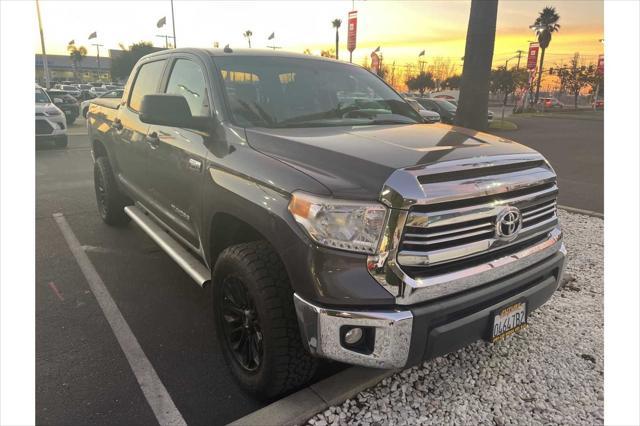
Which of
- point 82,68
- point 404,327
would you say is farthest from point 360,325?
point 82,68

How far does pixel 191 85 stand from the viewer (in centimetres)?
342

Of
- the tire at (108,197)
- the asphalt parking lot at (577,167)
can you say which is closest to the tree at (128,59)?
the asphalt parking lot at (577,167)

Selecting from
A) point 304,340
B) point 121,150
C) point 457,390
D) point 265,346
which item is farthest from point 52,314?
Result: point 457,390

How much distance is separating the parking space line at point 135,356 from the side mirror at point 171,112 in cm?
150

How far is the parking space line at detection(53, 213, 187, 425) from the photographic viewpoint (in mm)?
2523

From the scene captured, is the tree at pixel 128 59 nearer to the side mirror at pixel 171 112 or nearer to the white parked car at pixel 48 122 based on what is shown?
the white parked car at pixel 48 122

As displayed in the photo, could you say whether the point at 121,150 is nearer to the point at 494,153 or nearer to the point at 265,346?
the point at 265,346

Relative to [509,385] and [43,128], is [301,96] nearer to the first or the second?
[509,385]

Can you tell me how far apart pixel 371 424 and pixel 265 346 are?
2.21 feet

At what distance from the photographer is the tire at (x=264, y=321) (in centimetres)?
228

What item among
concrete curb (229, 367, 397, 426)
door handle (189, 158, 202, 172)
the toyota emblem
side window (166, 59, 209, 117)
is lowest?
concrete curb (229, 367, 397, 426)

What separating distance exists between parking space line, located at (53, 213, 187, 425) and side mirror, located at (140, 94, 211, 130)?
150 centimetres

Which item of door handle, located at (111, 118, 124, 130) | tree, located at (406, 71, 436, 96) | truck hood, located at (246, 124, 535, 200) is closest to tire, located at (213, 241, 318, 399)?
truck hood, located at (246, 124, 535, 200)

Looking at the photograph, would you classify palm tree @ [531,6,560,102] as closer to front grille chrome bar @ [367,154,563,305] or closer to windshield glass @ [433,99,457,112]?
windshield glass @ [433,99,457,112]
